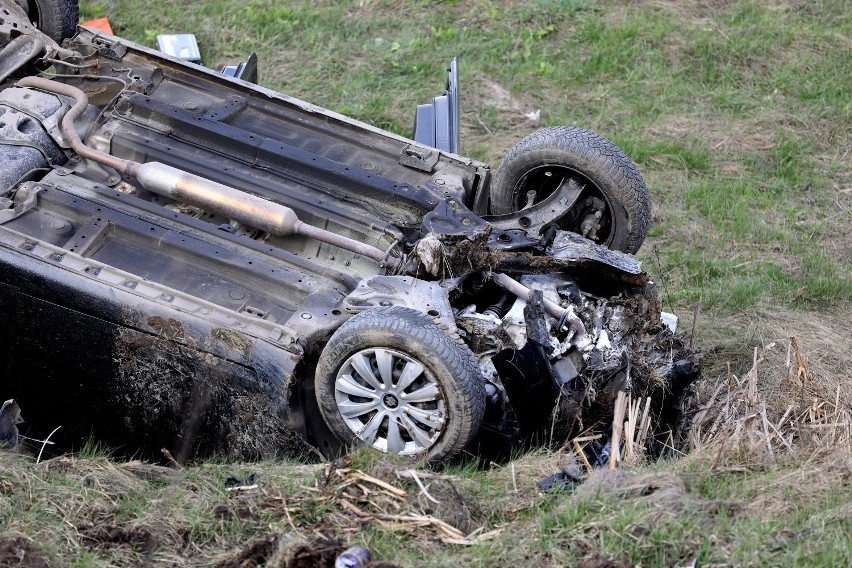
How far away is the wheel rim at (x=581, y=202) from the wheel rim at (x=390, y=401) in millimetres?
1762

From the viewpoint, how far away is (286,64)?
933cm

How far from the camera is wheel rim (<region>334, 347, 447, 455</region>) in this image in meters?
4.73

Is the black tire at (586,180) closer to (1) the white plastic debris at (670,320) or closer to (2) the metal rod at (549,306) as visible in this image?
(1) the white plastic debris at (670,320)

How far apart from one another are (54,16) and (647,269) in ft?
13.9

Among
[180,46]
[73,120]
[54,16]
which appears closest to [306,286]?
[73,120]

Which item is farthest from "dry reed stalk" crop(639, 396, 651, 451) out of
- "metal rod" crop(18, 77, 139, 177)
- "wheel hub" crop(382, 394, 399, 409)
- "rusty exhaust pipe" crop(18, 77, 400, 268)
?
"metal rod" crop(18, 77, 139, 177)

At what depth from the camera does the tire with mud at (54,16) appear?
7.14 metres

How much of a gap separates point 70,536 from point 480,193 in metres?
3.06

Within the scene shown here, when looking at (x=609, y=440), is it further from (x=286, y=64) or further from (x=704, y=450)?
(x=286, y=64)

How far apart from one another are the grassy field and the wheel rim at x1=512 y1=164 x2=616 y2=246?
0.78m

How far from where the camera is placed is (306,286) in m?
A: 5.33

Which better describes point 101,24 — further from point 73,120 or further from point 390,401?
point 390,401

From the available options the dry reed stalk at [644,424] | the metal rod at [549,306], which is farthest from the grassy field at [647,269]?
the metal rod at [549,306]

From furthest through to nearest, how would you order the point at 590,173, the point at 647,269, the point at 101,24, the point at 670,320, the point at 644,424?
1. the point at 101,24
2. the point at 647,269
3. the point at 670,320
4. the point at 590,173
5. the point at 644,424
